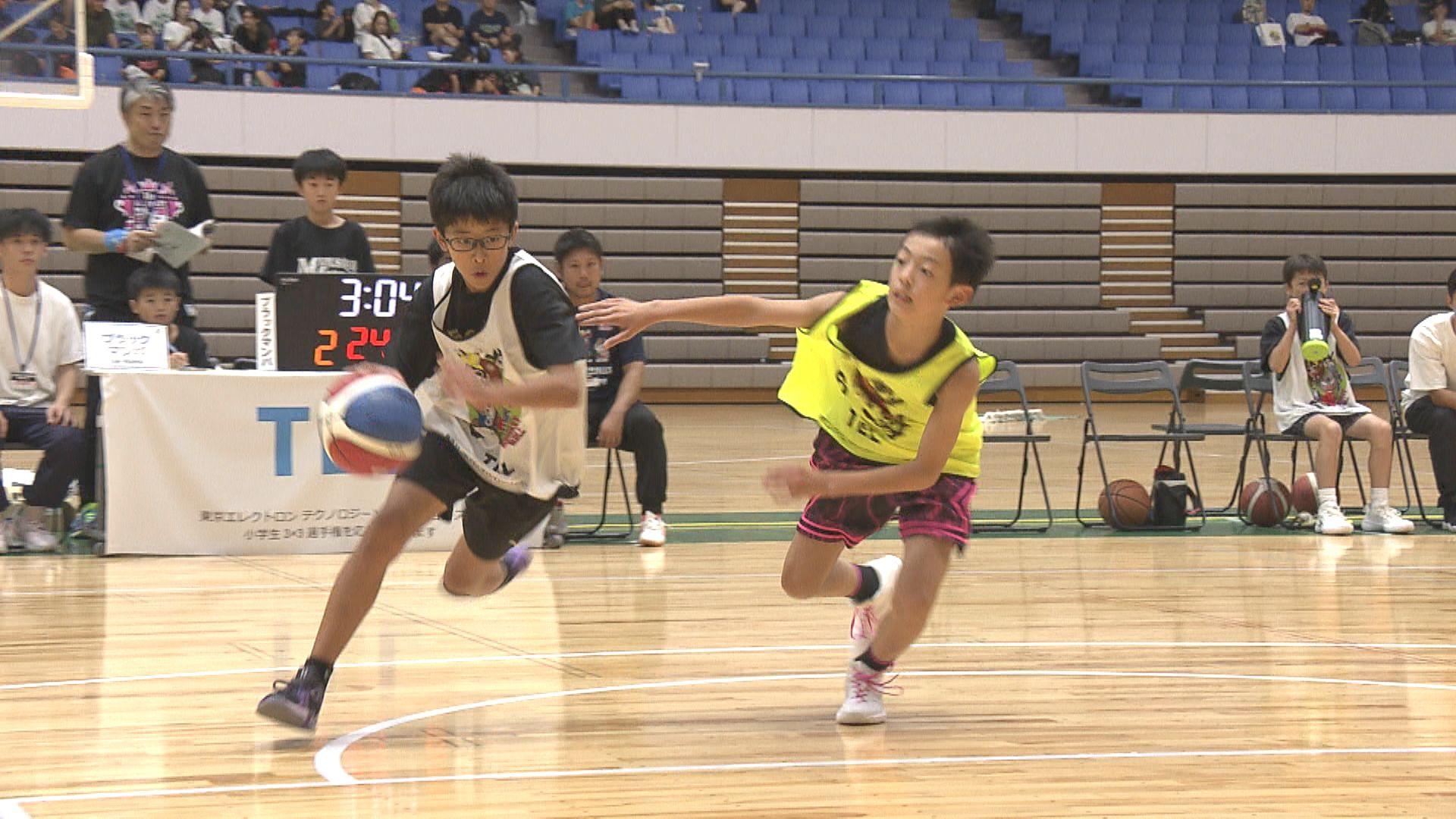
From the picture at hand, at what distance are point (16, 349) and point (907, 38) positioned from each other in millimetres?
13629

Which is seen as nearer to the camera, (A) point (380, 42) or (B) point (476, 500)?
(B) point (476, 500)

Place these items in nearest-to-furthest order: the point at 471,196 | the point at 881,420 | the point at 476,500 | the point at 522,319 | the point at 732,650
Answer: the point at 471,196, the point at 522,319, the point at 476,500, the point at 881,420, the point at 732,650

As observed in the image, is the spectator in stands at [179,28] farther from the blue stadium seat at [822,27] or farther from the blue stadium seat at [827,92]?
the blue stadium seat at [822,27]

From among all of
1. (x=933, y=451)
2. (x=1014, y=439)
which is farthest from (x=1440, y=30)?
(x=933, y=451)

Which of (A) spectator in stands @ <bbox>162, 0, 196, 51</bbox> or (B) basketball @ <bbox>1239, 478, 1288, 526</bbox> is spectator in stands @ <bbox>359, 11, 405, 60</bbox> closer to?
(A) spectator in stands @ <bbox>162, 0, 196, 51</bbox>

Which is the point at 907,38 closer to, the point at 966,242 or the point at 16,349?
the point at 16,349

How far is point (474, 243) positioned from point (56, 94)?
4.27 m

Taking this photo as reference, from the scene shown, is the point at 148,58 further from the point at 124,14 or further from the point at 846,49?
the point at 846,49

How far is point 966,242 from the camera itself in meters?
3.89

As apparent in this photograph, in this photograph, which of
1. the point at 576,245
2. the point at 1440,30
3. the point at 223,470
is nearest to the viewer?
the point at 223,470

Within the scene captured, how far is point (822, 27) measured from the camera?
19016 millimetres

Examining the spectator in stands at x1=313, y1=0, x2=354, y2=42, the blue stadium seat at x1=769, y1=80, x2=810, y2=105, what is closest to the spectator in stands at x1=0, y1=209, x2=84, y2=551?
the spectator in stands at x1=313, y1=0, x2=354, y2=42

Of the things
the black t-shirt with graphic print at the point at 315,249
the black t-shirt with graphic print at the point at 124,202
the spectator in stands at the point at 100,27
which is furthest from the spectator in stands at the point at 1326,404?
the spectator in stands at the point at 100,27

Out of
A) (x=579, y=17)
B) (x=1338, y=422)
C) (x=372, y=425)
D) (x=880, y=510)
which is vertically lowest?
(x=1338, y=422)
